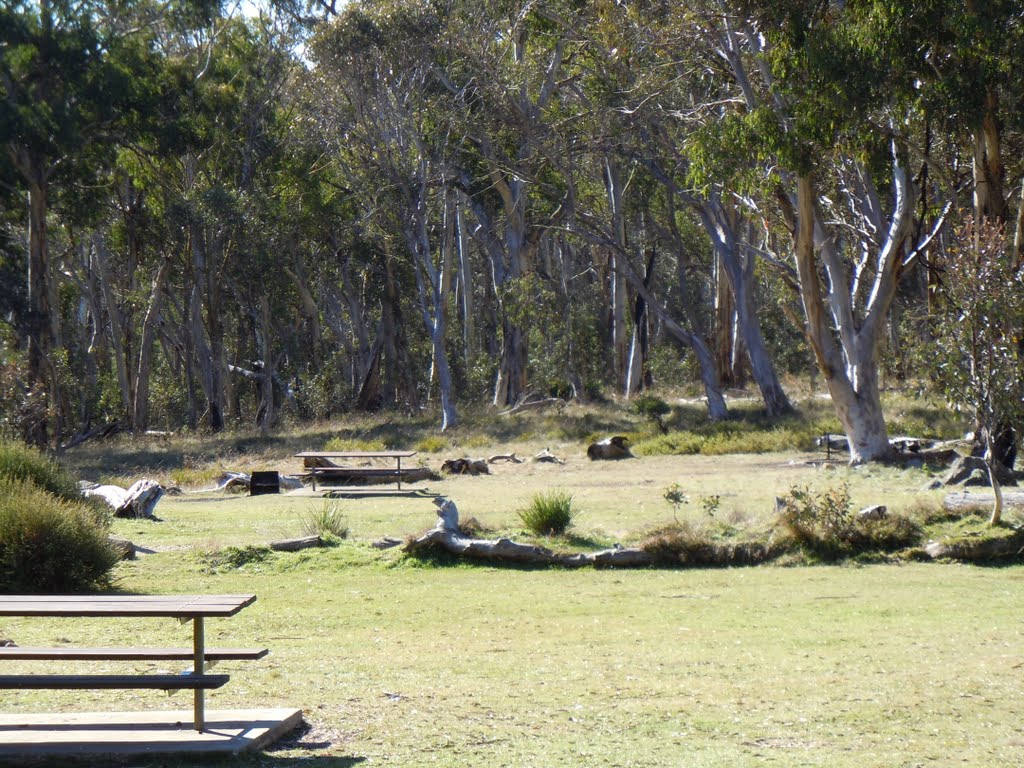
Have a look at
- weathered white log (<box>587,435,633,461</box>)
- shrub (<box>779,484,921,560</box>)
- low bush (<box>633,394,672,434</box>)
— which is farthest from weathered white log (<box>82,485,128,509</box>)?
low bush (<box>633,394,672,434</box>)

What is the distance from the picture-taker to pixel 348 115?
3916 centimetres

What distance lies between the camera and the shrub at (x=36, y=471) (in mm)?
13891

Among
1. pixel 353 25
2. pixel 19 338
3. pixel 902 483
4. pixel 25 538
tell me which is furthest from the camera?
pixel 19 338

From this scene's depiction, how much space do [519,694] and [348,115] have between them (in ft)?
111

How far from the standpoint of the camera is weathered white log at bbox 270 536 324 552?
14.5m

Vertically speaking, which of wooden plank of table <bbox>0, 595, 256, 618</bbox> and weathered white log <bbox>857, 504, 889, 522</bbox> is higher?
wooden plank of table <bbox>0, 595, 256, 618</bbox>

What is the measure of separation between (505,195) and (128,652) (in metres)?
33.8

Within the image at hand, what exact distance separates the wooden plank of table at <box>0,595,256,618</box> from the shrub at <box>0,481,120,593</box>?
17.2 ft

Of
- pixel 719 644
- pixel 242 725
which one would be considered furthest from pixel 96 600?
pixel 719 644

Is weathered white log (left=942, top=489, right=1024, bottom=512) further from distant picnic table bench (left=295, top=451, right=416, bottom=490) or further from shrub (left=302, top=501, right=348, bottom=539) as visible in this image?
distant picnic table bench (left=295, top=451, right=416, bottom=490)

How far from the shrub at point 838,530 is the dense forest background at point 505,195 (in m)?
2.16

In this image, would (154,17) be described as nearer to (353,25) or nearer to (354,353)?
(353,25)

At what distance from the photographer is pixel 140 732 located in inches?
234

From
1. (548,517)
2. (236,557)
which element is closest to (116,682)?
(236,557)
